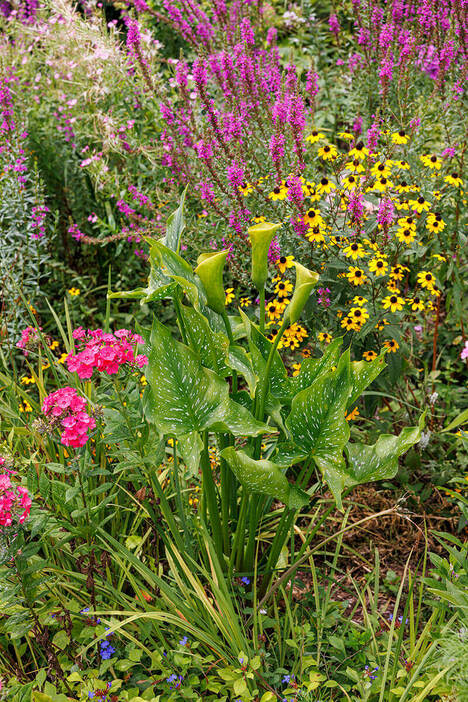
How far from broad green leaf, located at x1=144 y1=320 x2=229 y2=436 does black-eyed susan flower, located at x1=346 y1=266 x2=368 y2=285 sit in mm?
769

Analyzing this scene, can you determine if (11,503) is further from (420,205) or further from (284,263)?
(420,205)

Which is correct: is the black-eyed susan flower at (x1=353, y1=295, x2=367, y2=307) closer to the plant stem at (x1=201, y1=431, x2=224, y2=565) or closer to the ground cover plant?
the ground cover plant

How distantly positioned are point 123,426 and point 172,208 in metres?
1.48

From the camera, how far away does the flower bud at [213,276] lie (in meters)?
1.40

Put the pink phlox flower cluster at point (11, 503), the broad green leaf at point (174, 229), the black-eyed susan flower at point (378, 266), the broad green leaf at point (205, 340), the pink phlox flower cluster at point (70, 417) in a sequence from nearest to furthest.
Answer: the pink phlox flower cluster at point (11, 503)
the pink phlox flower cluster at point (70, 417)
the broad green leaf at point (205, 340)
the broad green leaf at point (174, 229)
the black-eyed susan flower at point (378, 266)

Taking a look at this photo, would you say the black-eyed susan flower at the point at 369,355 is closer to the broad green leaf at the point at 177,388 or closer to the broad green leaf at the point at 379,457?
the broad green leaf at the point at 379,457

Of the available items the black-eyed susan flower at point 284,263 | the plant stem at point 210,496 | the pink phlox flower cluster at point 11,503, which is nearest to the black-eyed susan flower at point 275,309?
the black-eyed susan flower at point 284,263

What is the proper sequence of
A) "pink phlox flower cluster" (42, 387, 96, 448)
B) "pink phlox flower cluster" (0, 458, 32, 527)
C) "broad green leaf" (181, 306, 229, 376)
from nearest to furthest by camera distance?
"pink phlox flower cluster" (0, 458, 32, 527)
"pink phlox flower cluster" (42, 387, 96, 448)
"broad green leaf" (181, 306, 229, 376)

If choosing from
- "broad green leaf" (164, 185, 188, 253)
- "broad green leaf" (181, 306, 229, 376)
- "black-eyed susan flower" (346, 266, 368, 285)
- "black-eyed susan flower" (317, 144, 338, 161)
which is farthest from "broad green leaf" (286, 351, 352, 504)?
"black-eyed susan flower" (317, 144, 338, 161)

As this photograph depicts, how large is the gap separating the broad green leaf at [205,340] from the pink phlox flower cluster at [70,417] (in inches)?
12.6

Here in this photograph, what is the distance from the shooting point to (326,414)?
1466mm

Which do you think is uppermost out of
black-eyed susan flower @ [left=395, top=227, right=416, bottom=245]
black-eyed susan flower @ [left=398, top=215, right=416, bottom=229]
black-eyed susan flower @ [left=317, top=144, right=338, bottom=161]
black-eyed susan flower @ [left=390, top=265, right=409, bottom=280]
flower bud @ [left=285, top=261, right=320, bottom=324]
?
black-eyed susan flower @ [left=317, top=144, right=338, bottom=161]

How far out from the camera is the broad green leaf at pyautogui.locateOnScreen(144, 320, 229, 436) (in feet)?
4.80

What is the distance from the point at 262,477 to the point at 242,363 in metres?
0.27
